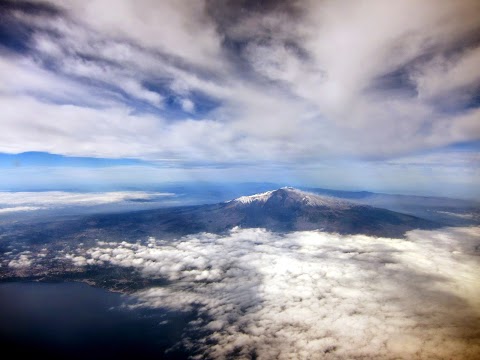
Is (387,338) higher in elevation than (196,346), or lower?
higher

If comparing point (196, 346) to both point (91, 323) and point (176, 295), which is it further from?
point (91, 323)

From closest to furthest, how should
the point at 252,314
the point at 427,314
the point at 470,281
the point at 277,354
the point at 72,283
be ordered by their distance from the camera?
the point at 277,354 < the point at 427,314 < the point at 252,314 < the point at 470,281 < the point at 72,283

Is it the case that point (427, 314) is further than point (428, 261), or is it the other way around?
point (428, 261)

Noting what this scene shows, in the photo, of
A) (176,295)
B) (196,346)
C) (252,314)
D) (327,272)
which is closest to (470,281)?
(327,272)

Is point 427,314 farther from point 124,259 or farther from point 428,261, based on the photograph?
point 124,259

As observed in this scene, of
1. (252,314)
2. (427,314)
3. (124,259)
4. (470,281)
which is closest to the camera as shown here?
(427,314)

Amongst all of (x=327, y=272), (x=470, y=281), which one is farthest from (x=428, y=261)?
(x=327, y=272)
